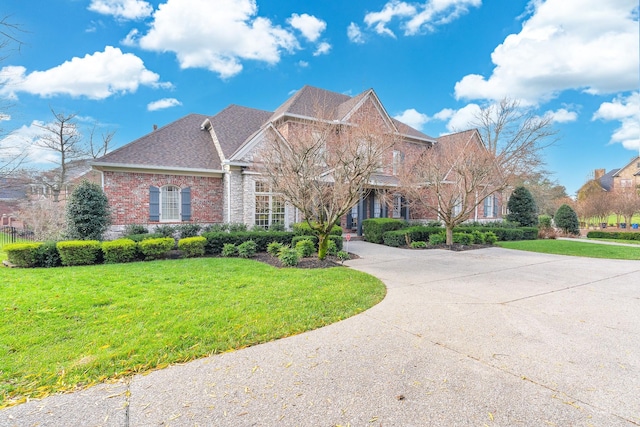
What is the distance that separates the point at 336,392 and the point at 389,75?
748 inches

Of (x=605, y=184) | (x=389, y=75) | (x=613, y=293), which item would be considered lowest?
(x=613, y=293)

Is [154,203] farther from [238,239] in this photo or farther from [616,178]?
[616,178]

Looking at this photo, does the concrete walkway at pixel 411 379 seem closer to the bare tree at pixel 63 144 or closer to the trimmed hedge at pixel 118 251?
the trimmed hedge at pixel 118 251

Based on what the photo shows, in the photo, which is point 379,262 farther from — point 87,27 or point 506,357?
point 87,27

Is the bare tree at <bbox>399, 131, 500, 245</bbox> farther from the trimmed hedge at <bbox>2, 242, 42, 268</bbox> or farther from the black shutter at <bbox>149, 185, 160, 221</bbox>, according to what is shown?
the trimmed hedge at <bbox>2, 242, 42, 268</bbox>

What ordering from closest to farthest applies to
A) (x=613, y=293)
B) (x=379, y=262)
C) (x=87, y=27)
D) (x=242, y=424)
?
(x=242, y=424)
(x=613, y=293)
(x=379, y=262)
(x=87, y=27)

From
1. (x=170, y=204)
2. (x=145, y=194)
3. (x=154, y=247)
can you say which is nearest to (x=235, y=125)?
(x=170, y=204)

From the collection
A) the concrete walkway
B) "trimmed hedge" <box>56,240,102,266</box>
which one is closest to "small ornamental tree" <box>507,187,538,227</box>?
the concrete walkway

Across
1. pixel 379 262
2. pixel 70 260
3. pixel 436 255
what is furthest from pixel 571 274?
pixel 70 260

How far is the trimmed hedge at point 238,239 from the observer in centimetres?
1103

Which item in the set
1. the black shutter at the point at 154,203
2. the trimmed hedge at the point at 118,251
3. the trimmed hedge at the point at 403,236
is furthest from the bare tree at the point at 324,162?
the black shutter at the point at 154,203

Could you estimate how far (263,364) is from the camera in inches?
132

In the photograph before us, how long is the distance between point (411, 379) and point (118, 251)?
9.53 m

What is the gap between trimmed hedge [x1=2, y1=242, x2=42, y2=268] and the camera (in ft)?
28.2
